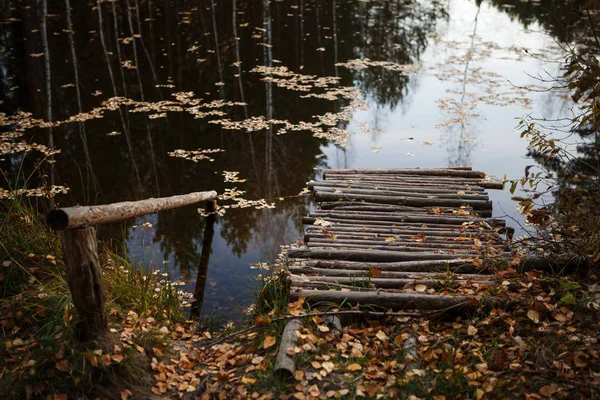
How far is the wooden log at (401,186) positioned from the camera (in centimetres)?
861

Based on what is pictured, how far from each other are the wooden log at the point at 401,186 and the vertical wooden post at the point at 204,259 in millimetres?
1699

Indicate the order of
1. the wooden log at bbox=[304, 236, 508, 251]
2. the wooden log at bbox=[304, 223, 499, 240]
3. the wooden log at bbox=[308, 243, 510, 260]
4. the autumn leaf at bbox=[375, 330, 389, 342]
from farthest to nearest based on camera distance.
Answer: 1. the wooden log at bbox=[304, 223, 499, 240]
2. the wooden log at bbox=[304, 236, 508, 251]
3. the wooden log at bbox=[308, 243, 510, 260]
4. the autumn leaf at bbox=[375, 330, 389, 342]

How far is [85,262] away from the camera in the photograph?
13.3ft

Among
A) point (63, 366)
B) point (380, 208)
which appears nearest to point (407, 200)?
point (380, 208)

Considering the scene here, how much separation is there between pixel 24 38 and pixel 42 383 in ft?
58.0

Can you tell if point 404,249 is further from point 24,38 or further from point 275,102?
point 24,38

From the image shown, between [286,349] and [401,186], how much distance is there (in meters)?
5.01

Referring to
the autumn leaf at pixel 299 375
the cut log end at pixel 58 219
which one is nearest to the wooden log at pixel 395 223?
the autumn leaf at pixel 299 375

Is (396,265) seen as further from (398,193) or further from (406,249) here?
(398,193)

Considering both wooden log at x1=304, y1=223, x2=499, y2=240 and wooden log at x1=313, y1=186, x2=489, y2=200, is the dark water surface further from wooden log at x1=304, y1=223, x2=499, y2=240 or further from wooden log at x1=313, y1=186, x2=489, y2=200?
wooden log at x1=304, y1=223, x2=499, y2=240

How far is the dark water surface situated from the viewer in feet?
30.5

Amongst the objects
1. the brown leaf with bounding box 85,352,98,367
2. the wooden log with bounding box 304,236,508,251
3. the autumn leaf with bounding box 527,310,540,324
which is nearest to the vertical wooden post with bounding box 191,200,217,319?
the wooden log with bounding box 304,236,508,251

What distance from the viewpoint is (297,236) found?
8.89 metres

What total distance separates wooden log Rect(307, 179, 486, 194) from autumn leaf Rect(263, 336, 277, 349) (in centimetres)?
428
